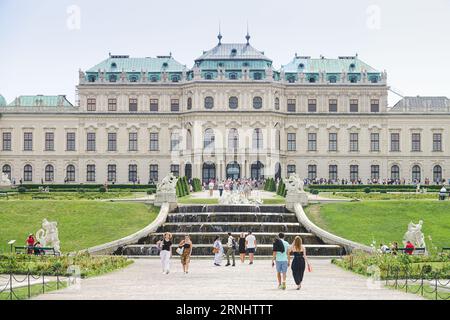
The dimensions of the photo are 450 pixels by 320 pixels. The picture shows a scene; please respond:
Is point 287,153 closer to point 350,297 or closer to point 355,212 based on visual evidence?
point 355,212

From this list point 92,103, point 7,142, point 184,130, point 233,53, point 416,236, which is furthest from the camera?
point 7,142

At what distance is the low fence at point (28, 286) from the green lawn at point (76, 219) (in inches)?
417

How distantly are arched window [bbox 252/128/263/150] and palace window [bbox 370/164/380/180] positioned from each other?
474 inches

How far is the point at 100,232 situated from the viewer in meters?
37.9

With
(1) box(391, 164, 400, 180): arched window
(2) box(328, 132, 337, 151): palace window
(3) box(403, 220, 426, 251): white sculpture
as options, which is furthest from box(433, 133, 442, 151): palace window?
(3) box(403, 220, 426, 251): white sculpture

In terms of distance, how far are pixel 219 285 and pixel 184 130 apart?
58.1m

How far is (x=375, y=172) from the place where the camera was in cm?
8131

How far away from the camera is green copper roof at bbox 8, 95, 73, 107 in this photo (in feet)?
274

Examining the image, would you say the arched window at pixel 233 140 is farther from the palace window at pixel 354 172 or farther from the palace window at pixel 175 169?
the palace window at pixel 354 172

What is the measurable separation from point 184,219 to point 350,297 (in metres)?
22.9

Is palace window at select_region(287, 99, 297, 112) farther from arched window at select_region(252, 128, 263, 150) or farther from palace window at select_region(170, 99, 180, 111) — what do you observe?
palace window at select_region(170, 99, 180, 111)

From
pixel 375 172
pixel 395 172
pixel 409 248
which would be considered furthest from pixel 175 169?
pixel 409 248

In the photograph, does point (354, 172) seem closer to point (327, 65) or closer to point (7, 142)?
point (327, 65)

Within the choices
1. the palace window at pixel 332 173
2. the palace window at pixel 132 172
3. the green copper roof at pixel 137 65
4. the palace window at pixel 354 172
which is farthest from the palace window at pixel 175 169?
the palace window at pixel 354 172
